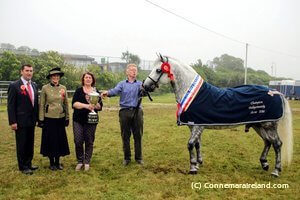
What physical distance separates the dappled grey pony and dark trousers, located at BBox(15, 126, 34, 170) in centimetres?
224

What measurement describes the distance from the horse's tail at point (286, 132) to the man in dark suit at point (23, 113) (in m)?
4.44

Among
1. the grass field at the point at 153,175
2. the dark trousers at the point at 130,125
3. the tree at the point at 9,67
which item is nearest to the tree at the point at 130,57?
the tree at the point at 9,67

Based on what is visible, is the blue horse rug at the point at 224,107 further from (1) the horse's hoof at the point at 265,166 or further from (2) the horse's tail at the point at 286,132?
(1) the horse's hoof at the point at 265,166

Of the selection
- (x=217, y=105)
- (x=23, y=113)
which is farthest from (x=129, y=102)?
(x=23, y=113)

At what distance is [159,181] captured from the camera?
480cm

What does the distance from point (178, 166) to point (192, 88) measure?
1628 millimetres

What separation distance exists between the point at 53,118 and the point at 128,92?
1426mm

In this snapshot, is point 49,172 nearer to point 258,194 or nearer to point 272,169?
point 258,194

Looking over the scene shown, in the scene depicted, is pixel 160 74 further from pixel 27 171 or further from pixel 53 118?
pixel 27 171

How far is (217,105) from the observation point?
507 centimetres

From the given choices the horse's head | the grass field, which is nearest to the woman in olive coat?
the grass field

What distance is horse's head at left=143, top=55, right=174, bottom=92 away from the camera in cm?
517

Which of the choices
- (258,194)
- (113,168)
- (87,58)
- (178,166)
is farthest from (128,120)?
(87,58)

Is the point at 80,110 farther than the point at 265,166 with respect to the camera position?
No
